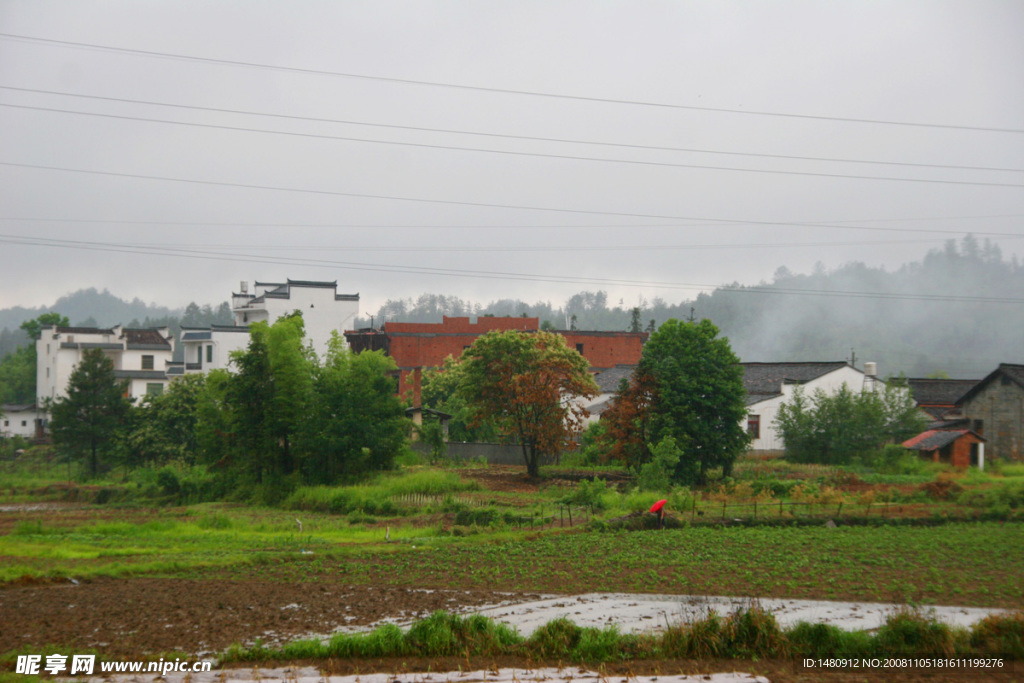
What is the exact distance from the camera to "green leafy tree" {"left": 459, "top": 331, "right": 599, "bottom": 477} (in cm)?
3584

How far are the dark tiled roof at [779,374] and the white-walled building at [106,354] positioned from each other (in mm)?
45773

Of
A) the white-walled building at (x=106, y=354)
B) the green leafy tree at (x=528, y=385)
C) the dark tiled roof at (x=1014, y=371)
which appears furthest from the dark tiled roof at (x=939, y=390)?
the white-walled building at (x=106, y=354)

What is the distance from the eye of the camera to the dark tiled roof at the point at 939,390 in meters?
53.6

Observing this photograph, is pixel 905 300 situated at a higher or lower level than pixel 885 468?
higher

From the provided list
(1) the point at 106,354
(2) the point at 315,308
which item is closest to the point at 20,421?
(1) the point at 106,354

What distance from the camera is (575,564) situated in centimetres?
1816

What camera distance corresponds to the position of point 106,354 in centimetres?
6034

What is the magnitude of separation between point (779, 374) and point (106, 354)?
176 feet

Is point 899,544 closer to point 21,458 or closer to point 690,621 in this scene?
point 690,621

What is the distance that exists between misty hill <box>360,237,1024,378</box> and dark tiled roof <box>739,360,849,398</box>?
27394mm

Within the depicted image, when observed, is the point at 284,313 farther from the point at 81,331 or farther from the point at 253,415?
the point at 253,415

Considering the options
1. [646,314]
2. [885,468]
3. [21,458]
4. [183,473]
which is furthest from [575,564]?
[646,314]

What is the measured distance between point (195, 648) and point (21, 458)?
46.7m

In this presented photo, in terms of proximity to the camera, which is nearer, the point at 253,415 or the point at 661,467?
the point at 661,467
